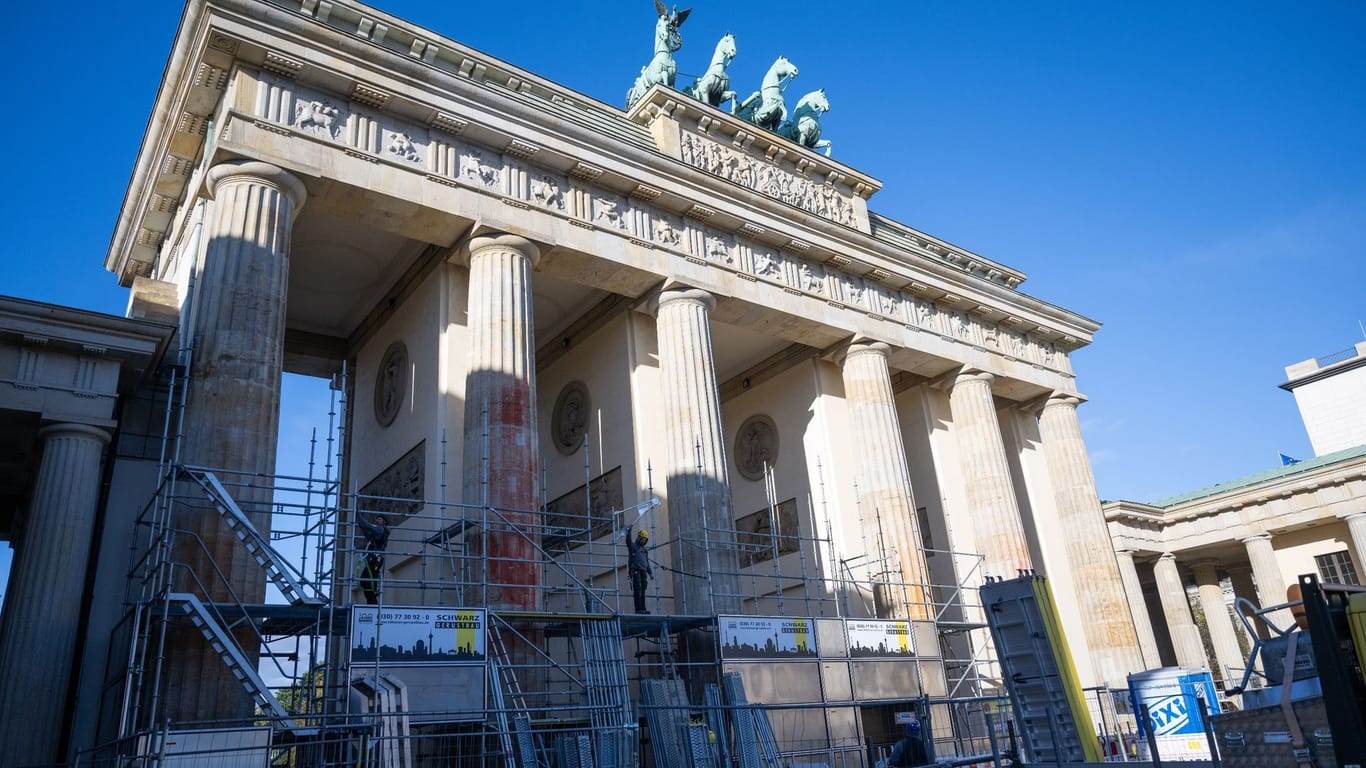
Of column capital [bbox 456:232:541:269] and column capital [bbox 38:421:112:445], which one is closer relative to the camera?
column capital [bbox 38:421:112:445]

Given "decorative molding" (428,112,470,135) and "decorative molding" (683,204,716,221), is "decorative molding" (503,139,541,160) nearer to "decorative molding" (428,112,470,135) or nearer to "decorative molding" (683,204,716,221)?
"decorative molding" (428,112,470,135)

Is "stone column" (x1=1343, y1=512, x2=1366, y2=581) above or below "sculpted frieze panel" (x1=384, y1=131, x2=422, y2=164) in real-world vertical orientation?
below

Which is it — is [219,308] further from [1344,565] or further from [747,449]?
[1344,565]

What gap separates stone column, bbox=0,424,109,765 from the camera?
11297mm

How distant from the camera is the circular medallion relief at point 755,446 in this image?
25734 millimetres

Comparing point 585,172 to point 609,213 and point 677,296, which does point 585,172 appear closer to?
point 609,213

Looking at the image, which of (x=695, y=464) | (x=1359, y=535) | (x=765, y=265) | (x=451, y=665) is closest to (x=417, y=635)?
(x=451, y=665)

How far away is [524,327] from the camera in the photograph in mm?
17156

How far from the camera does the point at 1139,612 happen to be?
30828 millimetres

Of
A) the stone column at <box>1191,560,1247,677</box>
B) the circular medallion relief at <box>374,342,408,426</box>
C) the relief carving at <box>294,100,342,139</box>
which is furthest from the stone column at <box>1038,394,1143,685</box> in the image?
the relief carving at <box>294,100,342,139</box>

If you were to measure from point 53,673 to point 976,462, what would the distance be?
821 inches

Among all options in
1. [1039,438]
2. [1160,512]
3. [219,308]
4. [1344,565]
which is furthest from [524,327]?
[1344,565]

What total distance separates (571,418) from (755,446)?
5.93m

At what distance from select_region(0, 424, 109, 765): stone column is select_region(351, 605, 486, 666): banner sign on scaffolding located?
3563mm
